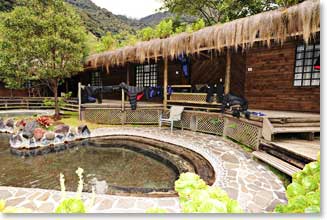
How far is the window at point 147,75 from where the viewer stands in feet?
30.8

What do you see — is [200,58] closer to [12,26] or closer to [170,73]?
[170,73]

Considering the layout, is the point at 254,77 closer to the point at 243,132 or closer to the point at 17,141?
the point at 243,132

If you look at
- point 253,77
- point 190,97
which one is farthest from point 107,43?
point 253,77

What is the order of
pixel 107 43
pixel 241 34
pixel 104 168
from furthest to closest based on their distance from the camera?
pixel 107 43 → pixel 241 34 → pixel 104 168

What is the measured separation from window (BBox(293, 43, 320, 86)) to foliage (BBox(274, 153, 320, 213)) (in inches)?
236

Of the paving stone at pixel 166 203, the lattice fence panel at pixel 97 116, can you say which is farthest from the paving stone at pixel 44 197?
the lattice fence panel at pixel 97 116

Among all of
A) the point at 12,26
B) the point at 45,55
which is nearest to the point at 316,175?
the point at 45,55

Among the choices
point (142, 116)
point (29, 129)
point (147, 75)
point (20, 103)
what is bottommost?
point (29, 129)

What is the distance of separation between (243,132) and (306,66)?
3.18 metres

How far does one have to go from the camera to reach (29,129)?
5.38 meters

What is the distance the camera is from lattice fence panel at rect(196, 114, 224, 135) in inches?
236

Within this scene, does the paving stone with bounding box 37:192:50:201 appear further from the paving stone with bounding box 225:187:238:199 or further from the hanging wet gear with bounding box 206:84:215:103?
the hanging wet gear with bounding box 206:84:215:103

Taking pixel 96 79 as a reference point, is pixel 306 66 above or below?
above

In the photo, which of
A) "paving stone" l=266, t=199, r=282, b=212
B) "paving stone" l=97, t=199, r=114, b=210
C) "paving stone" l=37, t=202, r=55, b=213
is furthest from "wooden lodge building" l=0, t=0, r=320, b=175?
"paving stone" l=37, t=202, r=55, b=213
